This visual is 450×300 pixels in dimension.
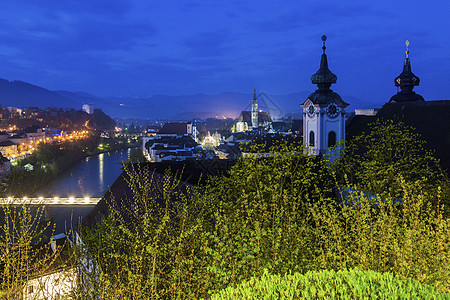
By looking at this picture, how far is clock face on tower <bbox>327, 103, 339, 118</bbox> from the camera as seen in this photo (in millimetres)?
27125

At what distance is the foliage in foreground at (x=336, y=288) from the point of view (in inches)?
174

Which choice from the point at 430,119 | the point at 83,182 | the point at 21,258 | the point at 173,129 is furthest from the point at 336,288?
the point at 173,129

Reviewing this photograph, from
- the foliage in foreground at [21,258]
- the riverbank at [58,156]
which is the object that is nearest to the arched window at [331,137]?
the foliage in foreground at [21,258]

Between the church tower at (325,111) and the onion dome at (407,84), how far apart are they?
→ 37.4 ft

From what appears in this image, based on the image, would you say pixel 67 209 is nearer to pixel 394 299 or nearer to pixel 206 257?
pixel 206 257

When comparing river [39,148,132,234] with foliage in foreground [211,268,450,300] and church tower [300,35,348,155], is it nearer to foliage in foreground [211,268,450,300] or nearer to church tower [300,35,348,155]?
Result: church tower [300,35,348,155]

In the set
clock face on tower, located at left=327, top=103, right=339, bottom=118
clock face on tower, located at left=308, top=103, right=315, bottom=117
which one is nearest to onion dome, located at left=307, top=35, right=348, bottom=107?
clock face on tower, located at left=327, top=103, right=339, bottom=118

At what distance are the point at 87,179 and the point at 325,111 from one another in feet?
120

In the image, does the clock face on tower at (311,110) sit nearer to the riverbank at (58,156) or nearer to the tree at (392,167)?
the tree at (392,167)

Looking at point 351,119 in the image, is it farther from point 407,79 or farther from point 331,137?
point 407,79

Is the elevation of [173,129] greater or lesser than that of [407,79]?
lesser

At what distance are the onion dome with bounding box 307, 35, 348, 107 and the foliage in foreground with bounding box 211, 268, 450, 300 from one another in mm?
23233

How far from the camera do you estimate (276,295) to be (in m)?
4.62

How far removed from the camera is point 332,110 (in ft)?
89.2
